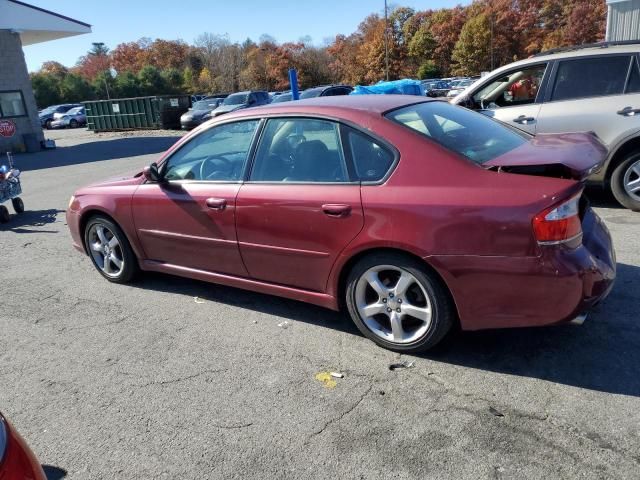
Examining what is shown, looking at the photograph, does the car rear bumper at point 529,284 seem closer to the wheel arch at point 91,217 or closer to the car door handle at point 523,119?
the wheel arch at point 91,217

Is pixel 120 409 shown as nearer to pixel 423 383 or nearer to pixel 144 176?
pixel 423 383

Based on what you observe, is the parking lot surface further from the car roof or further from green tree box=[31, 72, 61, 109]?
green tree box=[31, 72, 61, 109]

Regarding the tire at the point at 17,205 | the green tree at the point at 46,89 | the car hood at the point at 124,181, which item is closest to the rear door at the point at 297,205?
the car hood at the point at 124,181

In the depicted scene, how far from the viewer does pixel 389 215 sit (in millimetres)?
3082

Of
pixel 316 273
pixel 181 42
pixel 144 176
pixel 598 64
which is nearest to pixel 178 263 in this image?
pixel 144 176

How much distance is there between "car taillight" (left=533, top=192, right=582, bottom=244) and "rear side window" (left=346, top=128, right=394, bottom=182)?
95 cm

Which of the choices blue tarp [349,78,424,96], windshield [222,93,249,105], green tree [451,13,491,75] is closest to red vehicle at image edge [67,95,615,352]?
blue tarp [349,78,424,96]

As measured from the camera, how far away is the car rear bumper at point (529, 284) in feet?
9.04

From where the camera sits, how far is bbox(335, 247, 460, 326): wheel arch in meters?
3.06

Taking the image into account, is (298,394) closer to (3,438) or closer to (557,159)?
(3,438)

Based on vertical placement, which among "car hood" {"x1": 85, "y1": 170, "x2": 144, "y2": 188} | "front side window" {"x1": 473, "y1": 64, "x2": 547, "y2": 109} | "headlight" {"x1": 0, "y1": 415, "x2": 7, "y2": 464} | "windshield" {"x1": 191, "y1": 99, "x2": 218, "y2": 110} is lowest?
"headlight" {"x1": 0, "y1": 415, "x2": 7, "y2": 464}

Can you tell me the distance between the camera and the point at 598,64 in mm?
5953

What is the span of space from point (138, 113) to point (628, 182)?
1037 inches

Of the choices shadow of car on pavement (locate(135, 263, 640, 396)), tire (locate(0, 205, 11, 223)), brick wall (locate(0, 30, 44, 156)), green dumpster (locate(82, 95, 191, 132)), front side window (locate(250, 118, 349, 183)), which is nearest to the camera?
shadow of car on pavement (locate(135, 263, 640, 396))
